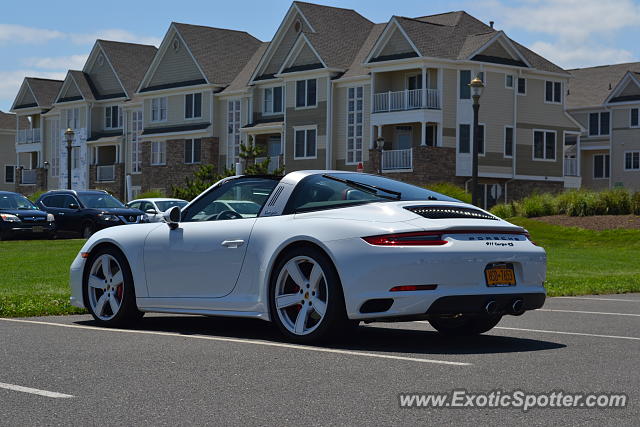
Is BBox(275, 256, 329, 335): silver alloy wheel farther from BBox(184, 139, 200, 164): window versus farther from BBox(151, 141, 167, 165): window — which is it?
BBox(151, 141, 167, 165): window

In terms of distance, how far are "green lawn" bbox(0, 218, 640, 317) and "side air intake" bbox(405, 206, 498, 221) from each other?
4.80 metres

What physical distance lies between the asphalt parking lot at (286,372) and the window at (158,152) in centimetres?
5430

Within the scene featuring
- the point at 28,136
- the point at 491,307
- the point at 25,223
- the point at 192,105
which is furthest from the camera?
the point at 28,136

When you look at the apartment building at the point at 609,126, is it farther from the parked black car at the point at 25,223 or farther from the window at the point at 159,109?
the parked black car at the point at 25,223

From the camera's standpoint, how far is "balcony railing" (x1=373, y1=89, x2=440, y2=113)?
4925cm

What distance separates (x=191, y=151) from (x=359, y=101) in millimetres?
13600

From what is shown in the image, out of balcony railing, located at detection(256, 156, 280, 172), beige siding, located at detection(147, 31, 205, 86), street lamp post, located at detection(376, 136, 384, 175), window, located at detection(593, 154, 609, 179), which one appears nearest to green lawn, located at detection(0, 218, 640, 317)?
street lamp post, located at detection(376, 136, 384, 175)

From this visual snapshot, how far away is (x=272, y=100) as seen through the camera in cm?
5903

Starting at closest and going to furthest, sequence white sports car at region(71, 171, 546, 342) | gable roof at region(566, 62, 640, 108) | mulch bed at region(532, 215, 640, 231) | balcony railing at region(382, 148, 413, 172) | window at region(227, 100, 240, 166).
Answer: white sports car at region(71, 171, 546, 342) → mulch bed at region(532, 215, 640, 231) → balcony railing at region(382, 148, 413, 172) → window at region(227, 100, 240, 166) → gable roof at region(566, 62, 640, 108)

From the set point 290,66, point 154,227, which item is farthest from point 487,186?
point 154,227

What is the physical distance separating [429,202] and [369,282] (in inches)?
46.0

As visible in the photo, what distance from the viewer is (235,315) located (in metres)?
9.50

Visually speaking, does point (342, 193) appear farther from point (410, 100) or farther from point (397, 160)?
point (410, 100)

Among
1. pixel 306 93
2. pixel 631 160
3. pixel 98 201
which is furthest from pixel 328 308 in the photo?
pixel 631 160
